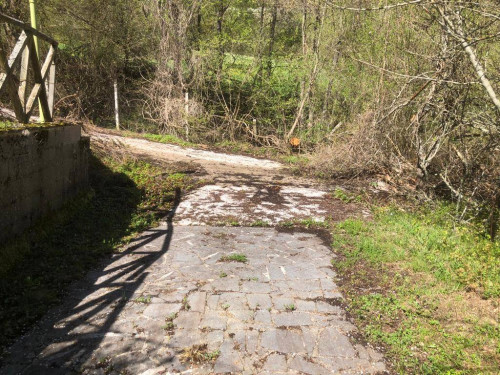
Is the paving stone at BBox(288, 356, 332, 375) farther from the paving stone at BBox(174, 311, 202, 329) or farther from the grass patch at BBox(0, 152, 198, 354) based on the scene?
the grass patch at BBox(0, 152, 198, 354)

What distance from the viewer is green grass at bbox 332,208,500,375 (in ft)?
12.0

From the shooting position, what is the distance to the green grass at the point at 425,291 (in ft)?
12.0

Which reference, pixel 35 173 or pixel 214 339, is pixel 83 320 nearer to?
pixel 214 339

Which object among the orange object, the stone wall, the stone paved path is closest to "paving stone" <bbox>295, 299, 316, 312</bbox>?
the stone paved path

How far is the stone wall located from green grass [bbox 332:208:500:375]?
445 centimetres

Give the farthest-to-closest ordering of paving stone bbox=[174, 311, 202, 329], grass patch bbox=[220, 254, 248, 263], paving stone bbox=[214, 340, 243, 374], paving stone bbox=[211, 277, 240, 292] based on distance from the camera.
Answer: grass patch bbox=[220, 254, 248, 263] → paving stone bbox=[211, 277, 240, 292] → paving stone bbox=[174, 311, 202, 329] → paving stone bbox=[214, 340, 243, 374]

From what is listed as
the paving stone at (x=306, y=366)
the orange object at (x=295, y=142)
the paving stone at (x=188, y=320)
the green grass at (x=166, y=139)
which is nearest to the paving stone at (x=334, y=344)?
the paving stone at (x=306, y=366)

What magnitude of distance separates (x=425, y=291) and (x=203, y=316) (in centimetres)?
277

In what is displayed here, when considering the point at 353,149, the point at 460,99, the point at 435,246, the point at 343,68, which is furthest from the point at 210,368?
the point at 343,68

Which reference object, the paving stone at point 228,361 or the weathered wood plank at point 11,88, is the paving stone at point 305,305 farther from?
the weathered wood plank at point 11,88

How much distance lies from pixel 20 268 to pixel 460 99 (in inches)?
294

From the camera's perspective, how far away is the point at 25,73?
18.8 feet

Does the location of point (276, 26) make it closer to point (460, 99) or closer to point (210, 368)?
point (460, 99)

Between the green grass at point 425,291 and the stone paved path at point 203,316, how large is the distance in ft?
1.01
